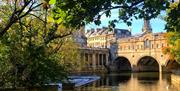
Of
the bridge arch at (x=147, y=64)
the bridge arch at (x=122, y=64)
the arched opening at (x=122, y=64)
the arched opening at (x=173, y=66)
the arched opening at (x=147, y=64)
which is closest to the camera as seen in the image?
the arched opening at (x=173, y=66)

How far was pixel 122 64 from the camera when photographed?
13475 centimetres

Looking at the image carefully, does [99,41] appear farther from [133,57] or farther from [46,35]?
[46,35]

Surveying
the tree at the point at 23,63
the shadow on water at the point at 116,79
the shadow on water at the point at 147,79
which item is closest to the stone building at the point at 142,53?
the shadow on water at the point at 147,79

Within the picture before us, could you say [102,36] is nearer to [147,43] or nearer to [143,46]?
[143,46]

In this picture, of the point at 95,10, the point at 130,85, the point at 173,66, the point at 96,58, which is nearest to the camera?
the point at 95,10

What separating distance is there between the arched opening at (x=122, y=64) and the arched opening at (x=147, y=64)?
6.18 metres

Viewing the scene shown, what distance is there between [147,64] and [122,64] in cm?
988

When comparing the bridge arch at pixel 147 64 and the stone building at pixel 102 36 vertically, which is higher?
the stone building at pixel 102 36

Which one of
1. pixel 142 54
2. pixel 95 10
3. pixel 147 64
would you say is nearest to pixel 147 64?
pixel 147 64

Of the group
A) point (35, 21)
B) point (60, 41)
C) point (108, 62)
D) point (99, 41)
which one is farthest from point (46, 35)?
point (99, 41)

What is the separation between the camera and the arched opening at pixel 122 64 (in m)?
132

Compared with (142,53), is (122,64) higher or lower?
lower

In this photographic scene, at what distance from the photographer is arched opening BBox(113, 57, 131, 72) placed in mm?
131625

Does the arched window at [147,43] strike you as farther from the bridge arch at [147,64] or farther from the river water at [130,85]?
the river water at [130,85]
